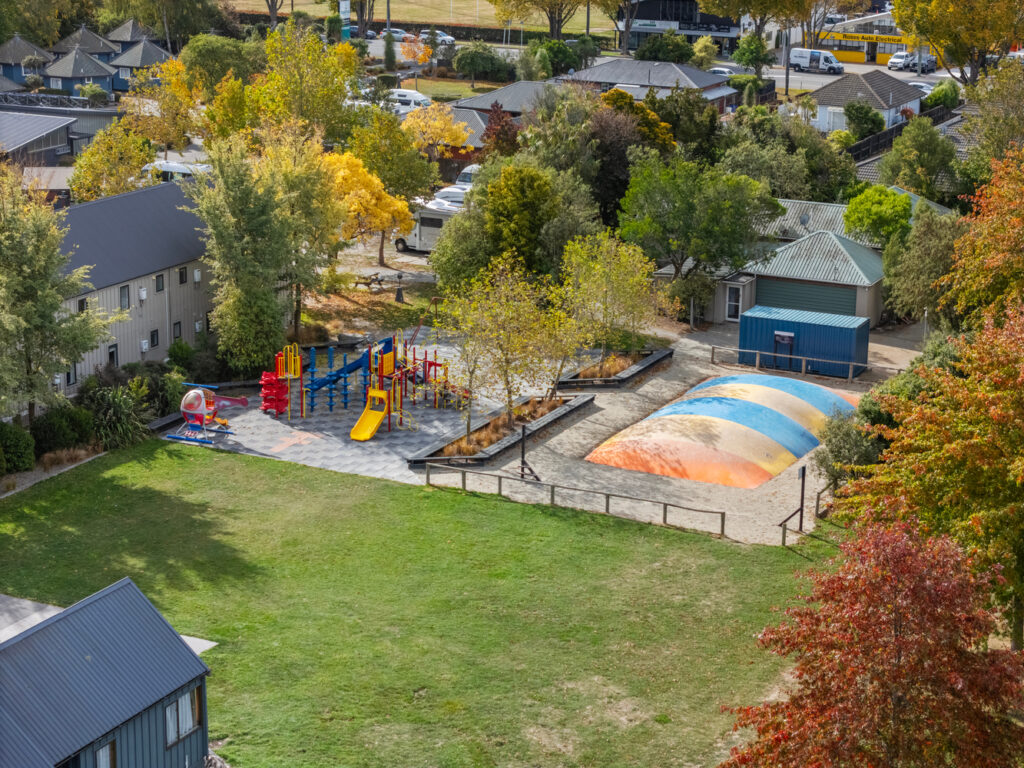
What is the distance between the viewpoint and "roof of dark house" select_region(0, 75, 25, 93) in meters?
93.6

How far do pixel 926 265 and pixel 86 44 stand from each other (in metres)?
83.7

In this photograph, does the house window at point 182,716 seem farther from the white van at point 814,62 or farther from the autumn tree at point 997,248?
the white van at point 814,62

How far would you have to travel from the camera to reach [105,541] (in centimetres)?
3102

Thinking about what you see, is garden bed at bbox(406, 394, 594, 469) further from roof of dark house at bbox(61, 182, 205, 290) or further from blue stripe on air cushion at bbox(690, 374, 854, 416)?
roof of dark house at bbox(61, 182, 205, 290)

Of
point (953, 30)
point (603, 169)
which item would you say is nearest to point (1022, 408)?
point (603, 169)

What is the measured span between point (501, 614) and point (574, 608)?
1.71 m

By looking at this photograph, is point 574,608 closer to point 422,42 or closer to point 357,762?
point 357,762

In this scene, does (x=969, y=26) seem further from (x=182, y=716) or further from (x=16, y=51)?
(x=182, y=716)

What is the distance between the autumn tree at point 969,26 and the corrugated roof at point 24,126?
57.8 m

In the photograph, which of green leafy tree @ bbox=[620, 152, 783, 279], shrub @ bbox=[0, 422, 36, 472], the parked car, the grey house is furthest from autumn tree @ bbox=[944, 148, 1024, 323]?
the parked car

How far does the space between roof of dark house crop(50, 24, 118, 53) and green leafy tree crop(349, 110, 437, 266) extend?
59.6 metres

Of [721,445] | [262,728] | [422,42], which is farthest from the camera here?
[422,42]

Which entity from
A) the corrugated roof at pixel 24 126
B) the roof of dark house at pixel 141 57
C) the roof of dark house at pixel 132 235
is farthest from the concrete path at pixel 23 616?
the roof of dark house at pixel 141 57

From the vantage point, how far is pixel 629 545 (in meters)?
31.7
